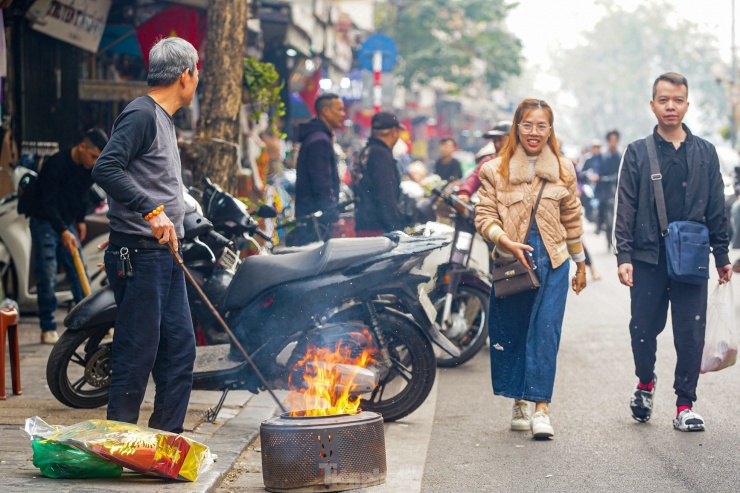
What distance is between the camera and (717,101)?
9569 cm

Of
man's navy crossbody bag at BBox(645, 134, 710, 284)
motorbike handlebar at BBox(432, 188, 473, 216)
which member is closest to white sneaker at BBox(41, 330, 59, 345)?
motorbike handlebar at BBox(432, 188, 473, 216)

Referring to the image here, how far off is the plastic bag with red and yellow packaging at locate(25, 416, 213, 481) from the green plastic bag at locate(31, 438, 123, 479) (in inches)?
1.4

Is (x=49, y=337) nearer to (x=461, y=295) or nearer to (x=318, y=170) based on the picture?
(x=318, y=170)

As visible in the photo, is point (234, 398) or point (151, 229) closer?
point (151, 229)

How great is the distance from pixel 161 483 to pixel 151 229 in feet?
3.66

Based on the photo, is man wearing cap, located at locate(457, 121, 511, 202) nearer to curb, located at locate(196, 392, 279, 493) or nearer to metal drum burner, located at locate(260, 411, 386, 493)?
curb, located at locate(196, 392, 279, 493)

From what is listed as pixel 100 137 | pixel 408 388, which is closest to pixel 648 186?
pixel 408 388

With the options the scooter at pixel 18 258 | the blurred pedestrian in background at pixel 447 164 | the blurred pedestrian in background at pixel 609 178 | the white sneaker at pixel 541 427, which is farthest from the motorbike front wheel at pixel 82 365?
the blurred pedestrian in background at pixel 609 178

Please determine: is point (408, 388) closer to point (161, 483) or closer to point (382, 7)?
point (161, 483)

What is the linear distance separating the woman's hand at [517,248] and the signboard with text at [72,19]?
610 centimetres

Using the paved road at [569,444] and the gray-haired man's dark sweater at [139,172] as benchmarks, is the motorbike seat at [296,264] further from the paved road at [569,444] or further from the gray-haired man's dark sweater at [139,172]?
the gray-haired man's dark sweater at [139,172]

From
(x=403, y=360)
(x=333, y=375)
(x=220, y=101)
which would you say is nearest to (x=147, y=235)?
(x=333, y=375)

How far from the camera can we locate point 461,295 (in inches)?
354

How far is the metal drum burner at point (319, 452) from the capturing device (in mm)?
5023
